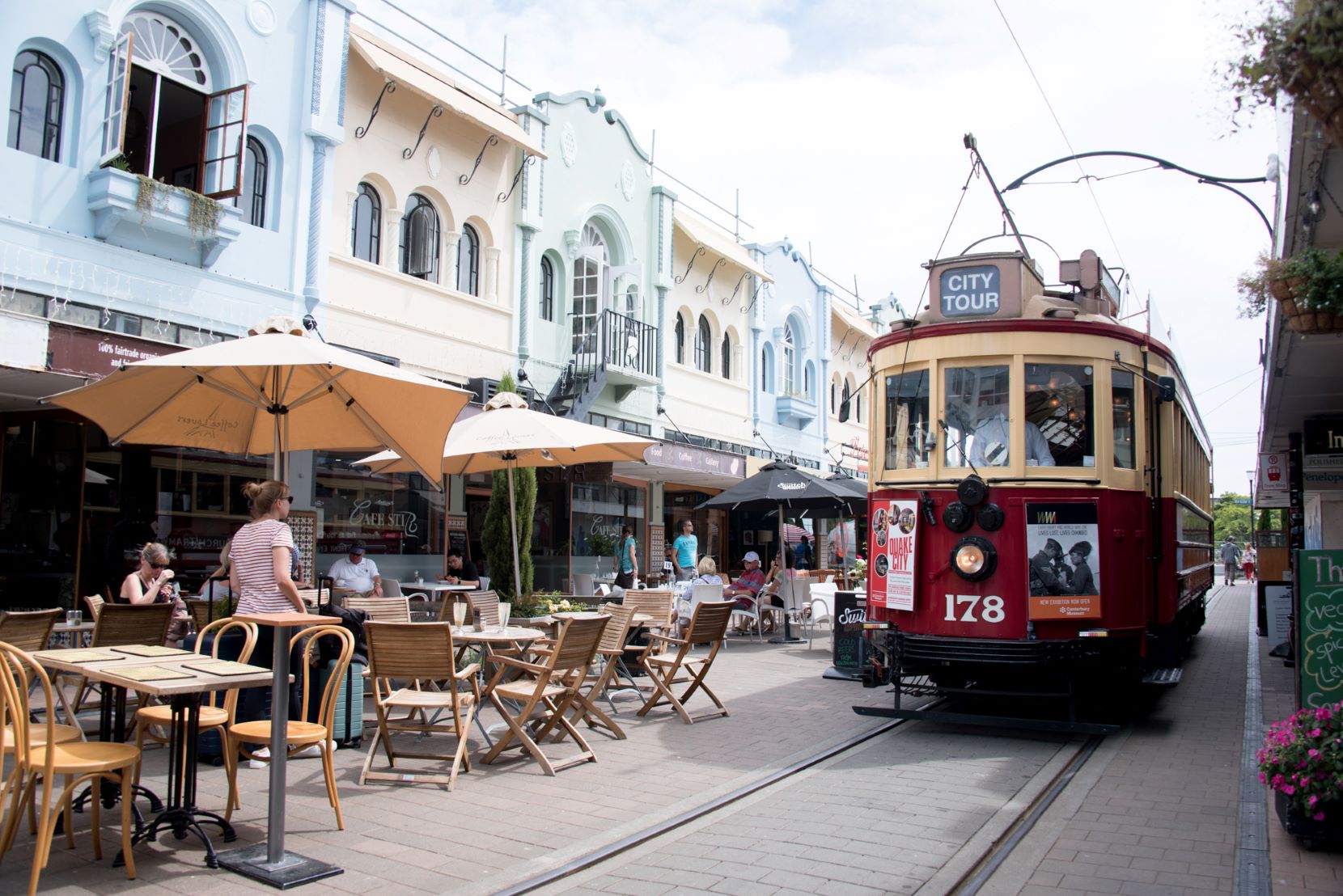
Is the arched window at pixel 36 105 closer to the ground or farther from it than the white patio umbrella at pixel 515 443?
farther from it

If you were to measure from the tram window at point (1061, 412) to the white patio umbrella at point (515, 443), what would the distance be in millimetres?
4095

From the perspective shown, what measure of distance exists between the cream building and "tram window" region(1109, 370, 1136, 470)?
30.4 ft

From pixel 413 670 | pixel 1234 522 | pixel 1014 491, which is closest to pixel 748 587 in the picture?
pixel 1014 491

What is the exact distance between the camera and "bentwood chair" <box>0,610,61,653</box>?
5602mm

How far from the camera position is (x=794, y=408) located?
2548 centimetres

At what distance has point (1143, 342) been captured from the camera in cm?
832

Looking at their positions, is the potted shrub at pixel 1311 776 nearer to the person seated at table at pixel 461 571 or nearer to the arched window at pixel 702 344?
the person seated at table at pixel 461 571

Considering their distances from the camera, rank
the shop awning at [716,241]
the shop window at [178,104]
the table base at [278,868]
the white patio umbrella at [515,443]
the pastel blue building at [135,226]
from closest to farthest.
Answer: the table base at [278,868]
the white patio umbrella at [515,443]
the pastel blue building at [135,226]
the shop window at [178,104]
the shop awning at [716,241]

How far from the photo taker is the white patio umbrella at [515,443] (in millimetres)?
9523

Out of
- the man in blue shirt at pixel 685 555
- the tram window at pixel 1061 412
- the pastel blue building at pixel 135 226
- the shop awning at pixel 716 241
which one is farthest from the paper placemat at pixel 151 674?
the shop awning at pixel 716 241

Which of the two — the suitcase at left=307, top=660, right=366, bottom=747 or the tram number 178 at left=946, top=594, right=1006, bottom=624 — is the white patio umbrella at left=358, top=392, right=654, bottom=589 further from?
the tram number 178 at left=946, top=594, right=1006, bottom=624

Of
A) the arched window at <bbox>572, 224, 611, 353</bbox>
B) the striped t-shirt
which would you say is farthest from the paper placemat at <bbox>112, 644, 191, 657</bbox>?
the arched window at <bbox>572, 224, 611, 353</bbox>

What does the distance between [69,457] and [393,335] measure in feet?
14.3

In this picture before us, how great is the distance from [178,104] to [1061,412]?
419 inches
